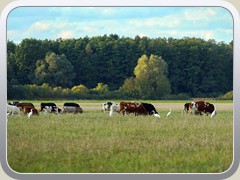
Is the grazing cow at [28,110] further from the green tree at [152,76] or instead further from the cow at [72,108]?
the green tree at [152,76]

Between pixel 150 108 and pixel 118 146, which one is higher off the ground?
pixel 150 108

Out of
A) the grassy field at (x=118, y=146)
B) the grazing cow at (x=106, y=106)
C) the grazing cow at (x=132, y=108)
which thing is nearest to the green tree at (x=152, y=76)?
the grassy field at (x=118, y=146)

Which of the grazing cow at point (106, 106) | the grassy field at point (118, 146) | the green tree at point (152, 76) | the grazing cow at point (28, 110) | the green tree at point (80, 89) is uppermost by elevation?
the green tree at point (152, 76)

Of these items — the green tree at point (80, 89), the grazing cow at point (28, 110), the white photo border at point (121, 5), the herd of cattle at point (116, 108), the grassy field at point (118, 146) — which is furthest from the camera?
the grazing cow at point (28, 110)

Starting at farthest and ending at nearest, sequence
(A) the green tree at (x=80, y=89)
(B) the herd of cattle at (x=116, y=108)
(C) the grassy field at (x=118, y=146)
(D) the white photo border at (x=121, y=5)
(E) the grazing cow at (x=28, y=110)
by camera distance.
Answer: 1. (E) the grazing cow at (x=28, y=110)
2. (B) the herd of cattle at (x=116, y=108)
3. (A) the green tree at (x=80, y=89)
4. (C) the grassy field at (x=118, y=146)
5. (D) the white photo border at (x=121, y=5)

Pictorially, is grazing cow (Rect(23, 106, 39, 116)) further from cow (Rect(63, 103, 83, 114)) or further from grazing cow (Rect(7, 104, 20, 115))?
cow (Rect(63, 103, 83, 114))

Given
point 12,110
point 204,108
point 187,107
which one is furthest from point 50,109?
point 204,108

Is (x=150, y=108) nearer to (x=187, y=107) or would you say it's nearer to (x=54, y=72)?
(x=187, y=107)

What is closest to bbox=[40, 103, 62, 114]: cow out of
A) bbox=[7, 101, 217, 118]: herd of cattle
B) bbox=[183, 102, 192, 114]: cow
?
bbox=[7, 101, 217, 118]: herd of cattle
